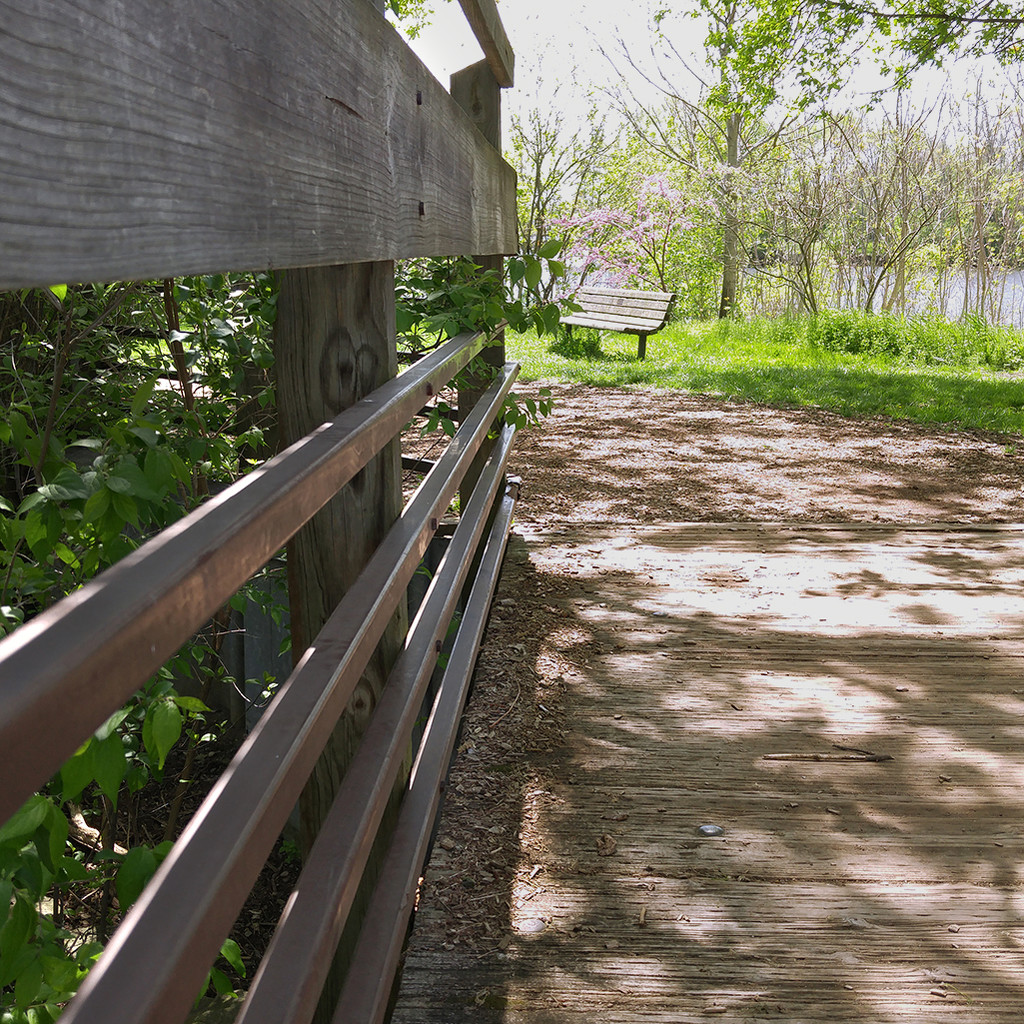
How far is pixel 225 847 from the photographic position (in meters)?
0.78

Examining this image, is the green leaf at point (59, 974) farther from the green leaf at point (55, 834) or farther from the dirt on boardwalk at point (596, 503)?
the dirt on boardwalk at point (596, 503)

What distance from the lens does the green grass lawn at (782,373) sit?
9.07 meters

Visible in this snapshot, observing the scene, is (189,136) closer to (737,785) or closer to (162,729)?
(162,729)

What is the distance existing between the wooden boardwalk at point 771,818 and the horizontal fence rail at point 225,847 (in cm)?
88

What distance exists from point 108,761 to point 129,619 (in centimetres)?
62

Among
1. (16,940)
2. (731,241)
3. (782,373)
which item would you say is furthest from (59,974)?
(731,241)

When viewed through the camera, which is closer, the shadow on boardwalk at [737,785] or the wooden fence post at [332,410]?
the wooden fence post at [332,410]

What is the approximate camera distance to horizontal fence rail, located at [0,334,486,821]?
50cm

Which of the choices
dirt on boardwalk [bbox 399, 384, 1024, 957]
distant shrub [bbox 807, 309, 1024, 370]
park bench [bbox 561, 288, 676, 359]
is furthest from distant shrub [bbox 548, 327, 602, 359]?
distant shrub [bbox 807, 309, 1024, 370]

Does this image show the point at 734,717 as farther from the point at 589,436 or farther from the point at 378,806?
the point at 589,436

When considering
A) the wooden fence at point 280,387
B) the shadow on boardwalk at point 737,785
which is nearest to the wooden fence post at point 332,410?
the wooden fence at point 280,387

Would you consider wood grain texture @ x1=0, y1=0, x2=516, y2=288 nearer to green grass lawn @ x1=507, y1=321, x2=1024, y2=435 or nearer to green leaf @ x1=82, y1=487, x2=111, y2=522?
green leaf @ x1=82, y1=487, x2=111, y2=522

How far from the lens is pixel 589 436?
26.6 feet

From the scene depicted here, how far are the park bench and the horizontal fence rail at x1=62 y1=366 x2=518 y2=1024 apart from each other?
466 inches
